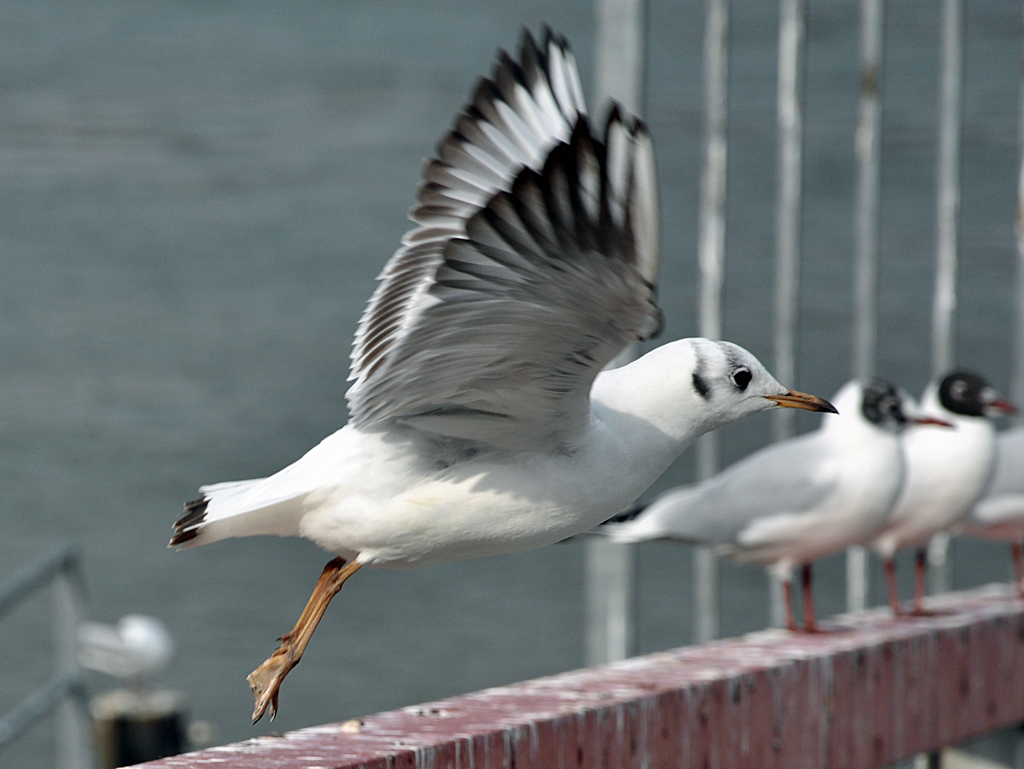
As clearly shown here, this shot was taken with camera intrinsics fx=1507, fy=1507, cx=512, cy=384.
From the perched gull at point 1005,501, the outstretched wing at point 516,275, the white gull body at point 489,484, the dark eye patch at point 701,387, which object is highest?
the outstretched wing at point 516,275

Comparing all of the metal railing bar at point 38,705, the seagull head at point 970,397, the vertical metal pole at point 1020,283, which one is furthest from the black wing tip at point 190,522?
the vertical metal pole at point 1020,283

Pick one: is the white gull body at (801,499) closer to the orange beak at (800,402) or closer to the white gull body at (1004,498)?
the white gull body at (1004,498)

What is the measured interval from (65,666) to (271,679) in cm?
349

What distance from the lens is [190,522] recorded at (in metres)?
2.11

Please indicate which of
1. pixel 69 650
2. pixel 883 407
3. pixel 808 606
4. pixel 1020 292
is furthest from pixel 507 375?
pixel 1020 292

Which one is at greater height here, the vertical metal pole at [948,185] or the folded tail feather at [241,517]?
the vertical metal pole at [948,185]

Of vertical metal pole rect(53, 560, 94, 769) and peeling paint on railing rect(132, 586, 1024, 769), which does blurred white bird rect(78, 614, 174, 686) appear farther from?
peeling paint on railing rect(132, 586, 1024, 769)

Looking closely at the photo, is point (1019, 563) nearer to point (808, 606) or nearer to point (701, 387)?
point (808, 606)

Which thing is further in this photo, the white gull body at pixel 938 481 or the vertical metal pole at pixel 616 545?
the white gull body at pixel 938 481

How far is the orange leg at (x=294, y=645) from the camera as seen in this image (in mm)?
1994

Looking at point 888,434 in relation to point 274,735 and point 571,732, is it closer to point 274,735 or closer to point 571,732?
A: point 571,732

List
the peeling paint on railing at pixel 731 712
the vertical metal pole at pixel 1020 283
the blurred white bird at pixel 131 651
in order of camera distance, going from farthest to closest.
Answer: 1. the blurred white bird at pixel 131 651
2. the vertical metal pole at pixel 1020 283
3. the peeling paint on railing at pixel 731 712

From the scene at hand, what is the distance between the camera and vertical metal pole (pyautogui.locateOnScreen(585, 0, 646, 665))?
4453 mm

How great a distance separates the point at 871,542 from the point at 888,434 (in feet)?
1.62
